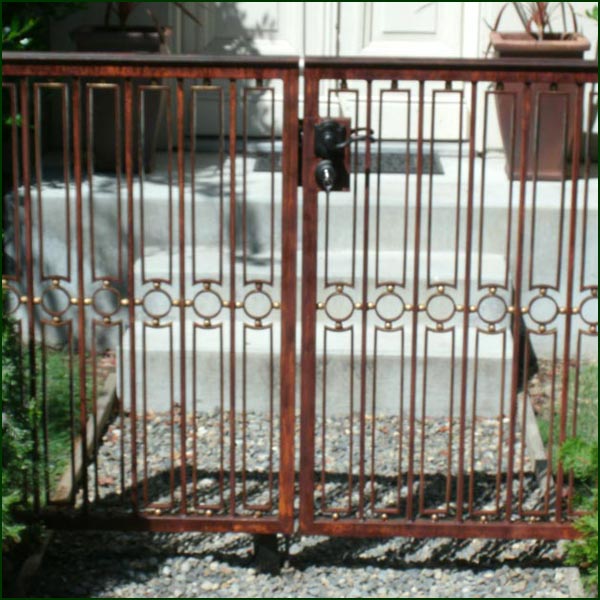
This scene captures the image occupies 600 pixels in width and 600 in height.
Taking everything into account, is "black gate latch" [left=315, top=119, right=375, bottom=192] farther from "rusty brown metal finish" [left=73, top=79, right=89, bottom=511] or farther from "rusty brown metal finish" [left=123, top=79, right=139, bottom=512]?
"rusty brown metal finish" [left=73, top=79, right=89, bottom=511]

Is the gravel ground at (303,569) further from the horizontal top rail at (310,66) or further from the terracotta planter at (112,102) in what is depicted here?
the terracotta planter at (112,102)

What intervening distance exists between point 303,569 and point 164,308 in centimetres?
223

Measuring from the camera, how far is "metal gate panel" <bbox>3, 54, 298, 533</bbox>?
452cm

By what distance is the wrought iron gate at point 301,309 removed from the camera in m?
4.50

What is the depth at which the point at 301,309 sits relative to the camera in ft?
15.3

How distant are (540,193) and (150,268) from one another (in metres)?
2.29

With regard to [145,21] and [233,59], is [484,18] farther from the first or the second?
[233,59]

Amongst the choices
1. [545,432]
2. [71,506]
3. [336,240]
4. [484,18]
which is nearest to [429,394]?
[545,432]

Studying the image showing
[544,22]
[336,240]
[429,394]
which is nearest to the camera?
[429,394]

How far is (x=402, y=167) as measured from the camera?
8062 millimetres

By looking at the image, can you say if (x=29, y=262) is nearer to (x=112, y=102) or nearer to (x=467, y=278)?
(x=467, y=278)

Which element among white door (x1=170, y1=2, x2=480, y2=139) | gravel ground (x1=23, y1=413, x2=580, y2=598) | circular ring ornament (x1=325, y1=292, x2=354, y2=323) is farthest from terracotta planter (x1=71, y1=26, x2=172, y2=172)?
gravel ground (x1=23, y1=413, x2=580, y2=598)

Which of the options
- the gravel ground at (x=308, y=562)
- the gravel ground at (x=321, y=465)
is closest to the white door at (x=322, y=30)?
the gravel ground at (x=321, y=465)

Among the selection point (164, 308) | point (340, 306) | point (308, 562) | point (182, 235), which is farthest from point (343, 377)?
point (182, 235)
